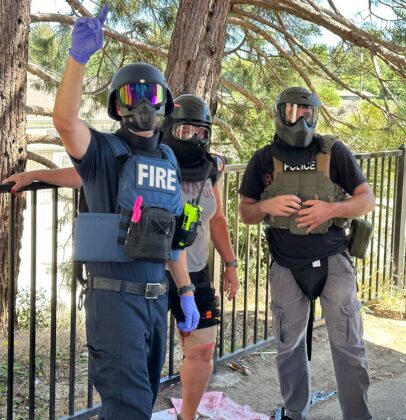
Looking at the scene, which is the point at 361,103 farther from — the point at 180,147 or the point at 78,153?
the point at 78,153

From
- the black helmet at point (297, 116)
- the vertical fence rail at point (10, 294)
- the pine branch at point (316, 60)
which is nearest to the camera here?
the vertical fence rail at point (10, 294)

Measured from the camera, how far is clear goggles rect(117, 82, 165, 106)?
273cm

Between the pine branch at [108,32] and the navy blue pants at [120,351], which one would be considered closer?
the navy blue pants at [120,351]

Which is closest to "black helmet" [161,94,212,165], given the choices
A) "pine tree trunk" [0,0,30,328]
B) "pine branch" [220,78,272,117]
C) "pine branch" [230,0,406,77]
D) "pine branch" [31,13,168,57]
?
"pine tree trunk" [0,0,30,328]

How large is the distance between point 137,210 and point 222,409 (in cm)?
200

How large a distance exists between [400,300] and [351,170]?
123 inches

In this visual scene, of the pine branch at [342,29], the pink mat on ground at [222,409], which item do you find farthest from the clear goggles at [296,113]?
the pine branch at [342,29]

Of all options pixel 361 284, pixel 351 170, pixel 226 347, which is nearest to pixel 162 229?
pixel 351 170

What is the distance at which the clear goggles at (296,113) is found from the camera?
3590 millimetres

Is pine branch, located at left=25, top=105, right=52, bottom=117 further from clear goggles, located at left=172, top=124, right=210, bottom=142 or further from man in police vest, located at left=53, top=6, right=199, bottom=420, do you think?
man in police vest, located at left=53, top=6, right=199, bottom=420

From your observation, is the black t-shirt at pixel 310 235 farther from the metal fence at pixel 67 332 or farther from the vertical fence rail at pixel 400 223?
the vertical fence rail at pixel 400 223

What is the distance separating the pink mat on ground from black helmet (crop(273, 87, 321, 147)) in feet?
5.63

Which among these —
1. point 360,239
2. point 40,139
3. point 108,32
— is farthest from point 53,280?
point 108,32

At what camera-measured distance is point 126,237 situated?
2645 millimetres
